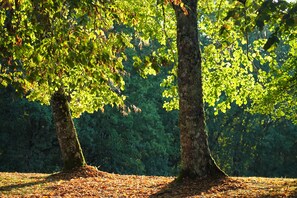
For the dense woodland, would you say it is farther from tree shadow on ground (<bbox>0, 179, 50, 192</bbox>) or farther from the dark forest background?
tree shadow on ground (<bbox>0, 179, 50, 192</bbox>)

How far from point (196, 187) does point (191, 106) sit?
230 centimetres

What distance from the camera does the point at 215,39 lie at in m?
18.2

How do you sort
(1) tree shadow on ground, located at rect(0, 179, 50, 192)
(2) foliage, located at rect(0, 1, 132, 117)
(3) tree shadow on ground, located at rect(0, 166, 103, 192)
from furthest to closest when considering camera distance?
(3) tree shadow on ground, located at rect(0, 166, 103, 192) → (1) tree shadow on ground, located at rect(0, 179, 50, 192) → (2) foliage, located at rect(0, 1, 132, 117)

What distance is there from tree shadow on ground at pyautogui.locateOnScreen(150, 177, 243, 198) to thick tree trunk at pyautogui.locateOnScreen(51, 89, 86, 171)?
16.8ft

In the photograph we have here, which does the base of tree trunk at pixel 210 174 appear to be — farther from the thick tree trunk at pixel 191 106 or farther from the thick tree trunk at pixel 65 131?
the thick tree trunk at pixel 65 131

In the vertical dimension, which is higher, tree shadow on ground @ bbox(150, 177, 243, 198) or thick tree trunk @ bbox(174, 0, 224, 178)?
thick tree trunk @ bbox(174, 0, 224, 178)

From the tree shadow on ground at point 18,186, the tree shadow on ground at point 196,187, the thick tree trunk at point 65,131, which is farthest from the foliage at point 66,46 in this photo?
the thick tree trunk at point 65,131

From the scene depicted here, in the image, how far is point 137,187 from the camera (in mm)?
13844

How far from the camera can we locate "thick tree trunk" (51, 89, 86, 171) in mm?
17094

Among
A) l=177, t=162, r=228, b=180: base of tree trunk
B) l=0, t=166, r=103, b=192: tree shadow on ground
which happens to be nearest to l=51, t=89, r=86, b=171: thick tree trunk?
l=0, t=166, r=103, b=192: tree shadow on ground

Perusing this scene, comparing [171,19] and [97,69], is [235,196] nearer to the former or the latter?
[97,69]

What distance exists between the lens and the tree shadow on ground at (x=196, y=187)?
11961 mm

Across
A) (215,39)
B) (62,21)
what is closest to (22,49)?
(62,21)

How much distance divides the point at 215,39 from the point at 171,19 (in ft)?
7.23
